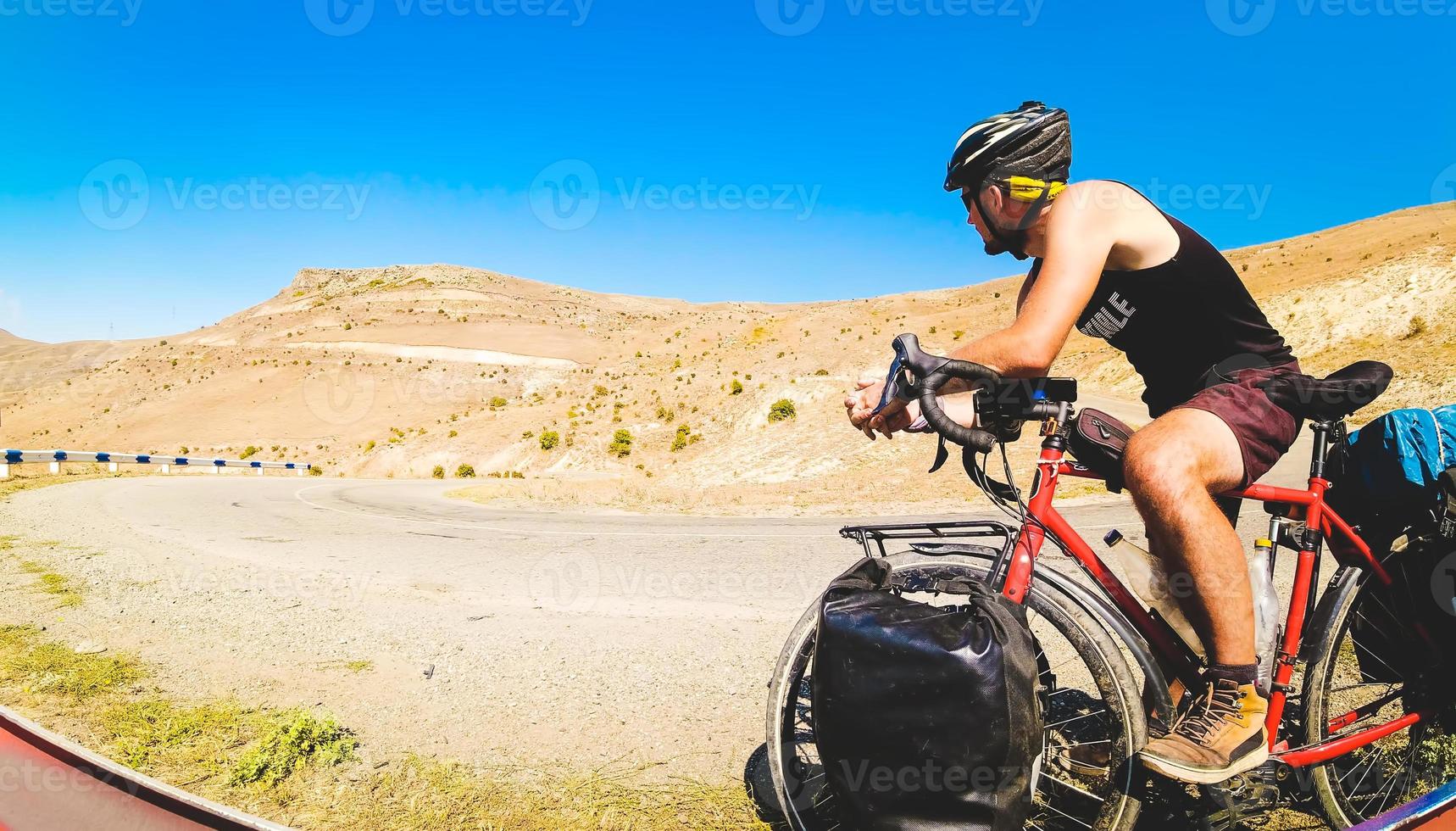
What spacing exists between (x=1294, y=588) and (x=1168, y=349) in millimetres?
808

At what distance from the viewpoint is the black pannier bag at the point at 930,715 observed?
169 centimetres

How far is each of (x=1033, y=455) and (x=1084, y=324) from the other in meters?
16.5

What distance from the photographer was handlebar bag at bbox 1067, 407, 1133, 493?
2.14m

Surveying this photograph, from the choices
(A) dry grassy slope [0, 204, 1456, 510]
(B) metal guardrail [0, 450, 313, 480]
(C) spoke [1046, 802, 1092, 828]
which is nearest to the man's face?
(C) spoke [1046, 802, 1092, 828]

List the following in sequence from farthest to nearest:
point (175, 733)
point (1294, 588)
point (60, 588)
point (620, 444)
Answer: point (620, 444) → point (60, 588) → point (175, 733) → point (1294, 588)

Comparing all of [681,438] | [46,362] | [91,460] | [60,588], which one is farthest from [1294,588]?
[46,362]

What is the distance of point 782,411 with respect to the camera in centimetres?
3088

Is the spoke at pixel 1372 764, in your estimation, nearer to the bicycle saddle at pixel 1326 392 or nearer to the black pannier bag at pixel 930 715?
the bicycle saddle at pixel 1326 392

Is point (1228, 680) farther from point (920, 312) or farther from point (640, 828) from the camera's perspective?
point (920, 312)

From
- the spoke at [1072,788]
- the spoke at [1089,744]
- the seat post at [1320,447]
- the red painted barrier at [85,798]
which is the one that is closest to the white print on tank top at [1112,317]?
the seat post at [1320,447]

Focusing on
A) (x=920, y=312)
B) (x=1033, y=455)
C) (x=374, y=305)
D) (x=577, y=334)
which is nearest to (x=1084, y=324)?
(x=1033, y=455)

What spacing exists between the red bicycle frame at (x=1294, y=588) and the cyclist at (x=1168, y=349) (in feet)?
0.34

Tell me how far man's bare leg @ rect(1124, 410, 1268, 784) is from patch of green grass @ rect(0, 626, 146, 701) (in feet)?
14.8

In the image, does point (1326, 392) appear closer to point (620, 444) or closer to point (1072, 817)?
point (1072, 817)
